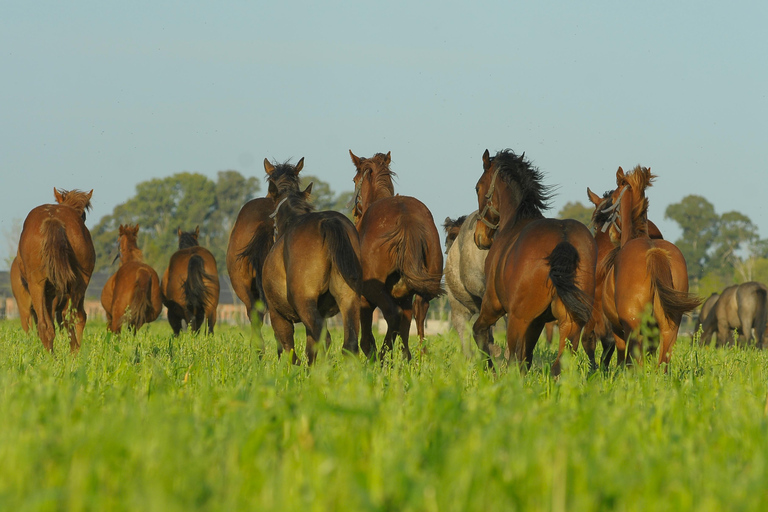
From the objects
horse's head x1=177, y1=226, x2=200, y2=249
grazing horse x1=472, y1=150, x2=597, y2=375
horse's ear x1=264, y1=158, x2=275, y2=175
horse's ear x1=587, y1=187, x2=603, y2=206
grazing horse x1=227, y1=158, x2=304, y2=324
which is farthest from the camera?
horse's head x1=177, y1=226, x2=200, y2=249

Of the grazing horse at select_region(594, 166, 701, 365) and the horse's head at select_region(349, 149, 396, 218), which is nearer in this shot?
the grazing horse at select_region(594, 166, 701, 365)

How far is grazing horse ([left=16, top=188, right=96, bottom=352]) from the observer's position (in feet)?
29.9

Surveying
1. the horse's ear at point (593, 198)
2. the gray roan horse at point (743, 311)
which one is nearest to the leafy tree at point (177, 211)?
the gray roan horse at point (743, 311)

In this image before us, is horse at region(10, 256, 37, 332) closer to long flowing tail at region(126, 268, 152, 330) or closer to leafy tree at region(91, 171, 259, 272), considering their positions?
long flowing tail at region(126, 268, 152, 330)

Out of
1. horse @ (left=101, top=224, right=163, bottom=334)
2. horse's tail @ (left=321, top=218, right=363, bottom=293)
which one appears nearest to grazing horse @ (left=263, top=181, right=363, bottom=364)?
horse's tail @ (left=321, top=218, right=363, bottom=293)

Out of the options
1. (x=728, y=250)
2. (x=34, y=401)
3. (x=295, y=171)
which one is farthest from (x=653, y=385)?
(x=728, y=250)

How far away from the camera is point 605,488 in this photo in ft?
7.20

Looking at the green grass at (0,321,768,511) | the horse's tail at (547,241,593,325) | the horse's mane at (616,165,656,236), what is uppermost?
the horse's mane at (616,165,656,236)

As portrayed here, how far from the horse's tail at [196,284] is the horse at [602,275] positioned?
7.81m

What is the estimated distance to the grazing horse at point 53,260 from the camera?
912 cm

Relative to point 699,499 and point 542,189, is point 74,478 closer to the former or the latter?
point 699,499

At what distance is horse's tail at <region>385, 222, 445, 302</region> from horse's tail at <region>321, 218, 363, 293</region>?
151 centimetres

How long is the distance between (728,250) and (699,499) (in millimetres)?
Result: 101910

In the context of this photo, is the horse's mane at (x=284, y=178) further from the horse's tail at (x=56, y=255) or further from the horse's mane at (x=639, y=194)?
the horse's mane at (x=639, y=194)
